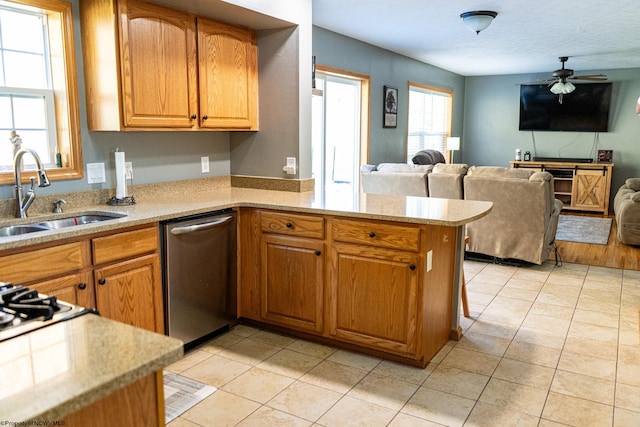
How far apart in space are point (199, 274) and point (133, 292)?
448 millimetres

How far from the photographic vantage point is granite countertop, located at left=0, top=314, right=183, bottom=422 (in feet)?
2.82

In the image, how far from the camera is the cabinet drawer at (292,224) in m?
3.01

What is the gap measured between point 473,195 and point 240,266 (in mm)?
2443

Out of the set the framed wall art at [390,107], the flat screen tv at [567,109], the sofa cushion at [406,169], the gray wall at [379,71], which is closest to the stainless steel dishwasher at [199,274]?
the sofa cushion at [406,169]

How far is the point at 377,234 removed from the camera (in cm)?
280

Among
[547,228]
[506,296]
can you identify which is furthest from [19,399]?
[547,228]

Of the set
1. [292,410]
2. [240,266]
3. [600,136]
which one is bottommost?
[292,410]

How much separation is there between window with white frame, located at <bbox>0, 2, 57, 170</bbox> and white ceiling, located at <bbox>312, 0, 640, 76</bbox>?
2273 mm

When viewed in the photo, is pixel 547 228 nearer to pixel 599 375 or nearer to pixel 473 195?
pixel 473 195

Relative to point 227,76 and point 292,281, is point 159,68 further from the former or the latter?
point 292,281

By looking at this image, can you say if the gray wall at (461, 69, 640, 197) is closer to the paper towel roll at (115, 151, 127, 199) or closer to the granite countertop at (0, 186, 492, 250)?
the granite countertop at (0, 186, 492, 250)

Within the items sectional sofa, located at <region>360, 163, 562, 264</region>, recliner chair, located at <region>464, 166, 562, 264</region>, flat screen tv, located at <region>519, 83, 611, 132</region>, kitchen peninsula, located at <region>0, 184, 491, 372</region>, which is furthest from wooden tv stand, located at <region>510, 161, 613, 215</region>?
kitchen peninsula, located at <region>0, 184, 491, 372</region>

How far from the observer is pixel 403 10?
180 inches

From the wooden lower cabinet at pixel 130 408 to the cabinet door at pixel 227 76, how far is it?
2.47m
